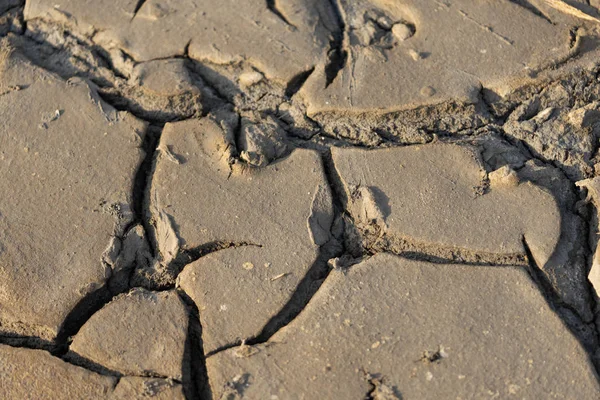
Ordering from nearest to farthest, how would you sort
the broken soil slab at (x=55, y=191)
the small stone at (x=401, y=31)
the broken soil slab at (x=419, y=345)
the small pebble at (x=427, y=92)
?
the broken soil slab at (x=419, y=345)
the broken soil slab at (x=55, y=191)
the small pebble at (x=427, y=92)
the small stone at (x=401, y=31)

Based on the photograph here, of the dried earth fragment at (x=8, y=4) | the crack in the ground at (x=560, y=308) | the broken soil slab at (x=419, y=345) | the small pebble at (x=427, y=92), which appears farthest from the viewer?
the dried earth fragment at (x=8, y=4)

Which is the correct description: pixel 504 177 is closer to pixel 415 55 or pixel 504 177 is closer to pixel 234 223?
pixel 415 55

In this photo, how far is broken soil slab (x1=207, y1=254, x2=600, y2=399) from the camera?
1.80 metres

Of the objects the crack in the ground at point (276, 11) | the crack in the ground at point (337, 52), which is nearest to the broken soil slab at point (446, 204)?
the crack in the ground at point (337, 52)

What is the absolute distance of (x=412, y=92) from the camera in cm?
225

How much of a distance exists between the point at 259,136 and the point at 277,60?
374mm

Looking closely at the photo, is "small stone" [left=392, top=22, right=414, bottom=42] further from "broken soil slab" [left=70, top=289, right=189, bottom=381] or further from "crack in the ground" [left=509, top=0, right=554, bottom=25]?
"broken soil slab" [left=70, top=289, right=189, bottom=381]

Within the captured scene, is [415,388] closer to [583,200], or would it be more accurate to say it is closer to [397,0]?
[583,200]

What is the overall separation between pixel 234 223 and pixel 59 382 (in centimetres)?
79

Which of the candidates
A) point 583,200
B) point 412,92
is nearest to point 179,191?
point 412,92

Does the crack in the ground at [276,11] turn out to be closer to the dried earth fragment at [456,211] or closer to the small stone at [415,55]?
the small stone at [415,55]

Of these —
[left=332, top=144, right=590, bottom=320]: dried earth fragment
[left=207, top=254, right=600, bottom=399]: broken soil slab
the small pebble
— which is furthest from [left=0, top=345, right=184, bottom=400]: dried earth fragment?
the small pebble

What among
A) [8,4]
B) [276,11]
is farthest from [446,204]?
[8,4]

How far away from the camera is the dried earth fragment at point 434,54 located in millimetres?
2258
